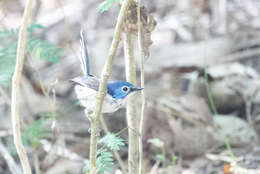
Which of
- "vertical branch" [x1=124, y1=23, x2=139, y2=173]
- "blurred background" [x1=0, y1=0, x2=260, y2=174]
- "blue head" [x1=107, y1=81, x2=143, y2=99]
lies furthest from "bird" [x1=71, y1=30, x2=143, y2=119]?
"blurred background" [x1=0, y1=0, x2=260, y2=174]

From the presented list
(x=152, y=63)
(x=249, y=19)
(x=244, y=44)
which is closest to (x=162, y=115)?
(x=152, y=63)

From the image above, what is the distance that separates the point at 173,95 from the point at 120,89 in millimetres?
2949

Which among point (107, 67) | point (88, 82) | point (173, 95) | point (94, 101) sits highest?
point (107, 67)

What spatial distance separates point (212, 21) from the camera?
729 centimetres

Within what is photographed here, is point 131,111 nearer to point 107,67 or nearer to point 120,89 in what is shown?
point 120,89

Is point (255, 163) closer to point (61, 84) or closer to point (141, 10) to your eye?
point (141, 10)

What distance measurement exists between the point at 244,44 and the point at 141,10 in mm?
3786

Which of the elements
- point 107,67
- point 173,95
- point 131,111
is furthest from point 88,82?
point 173,95

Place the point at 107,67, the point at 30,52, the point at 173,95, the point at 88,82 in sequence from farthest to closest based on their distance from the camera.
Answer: the point at 173,95 → the point at 30,52 → the point at 88,82 → the point at 107,67

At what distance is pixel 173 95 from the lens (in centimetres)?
533

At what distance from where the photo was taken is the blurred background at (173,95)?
147 inches

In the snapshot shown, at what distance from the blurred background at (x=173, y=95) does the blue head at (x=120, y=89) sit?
69 cm

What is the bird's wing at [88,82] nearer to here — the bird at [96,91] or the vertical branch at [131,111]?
the bird at [96,91]

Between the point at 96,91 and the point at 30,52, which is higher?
the point at 30,52
